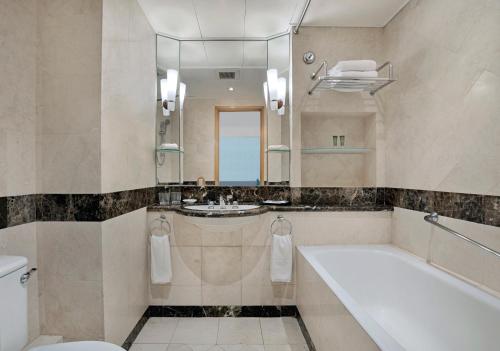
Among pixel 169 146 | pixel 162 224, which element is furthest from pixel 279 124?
pixel 162 224

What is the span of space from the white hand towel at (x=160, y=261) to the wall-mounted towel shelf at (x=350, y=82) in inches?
68.7

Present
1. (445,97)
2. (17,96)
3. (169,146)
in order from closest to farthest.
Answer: (17,96)
(445,97)
(169,146)

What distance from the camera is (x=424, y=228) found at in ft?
5.91

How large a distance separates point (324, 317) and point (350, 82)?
1681mm

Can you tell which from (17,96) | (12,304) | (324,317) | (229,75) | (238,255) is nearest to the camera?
(12,304)

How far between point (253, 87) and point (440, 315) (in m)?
2.11

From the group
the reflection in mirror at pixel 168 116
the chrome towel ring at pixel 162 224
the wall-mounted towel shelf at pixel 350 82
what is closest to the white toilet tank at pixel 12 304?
the chrome towel ring at pixel 162 224

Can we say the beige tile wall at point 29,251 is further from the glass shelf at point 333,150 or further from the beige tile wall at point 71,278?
the glass shelf at point 333,150

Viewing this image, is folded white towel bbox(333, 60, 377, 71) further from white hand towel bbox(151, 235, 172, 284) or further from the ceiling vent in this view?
white hand towel bbox(151, 235, 172, 284)

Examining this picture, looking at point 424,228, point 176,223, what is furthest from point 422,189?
point 176,223

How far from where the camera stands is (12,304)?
1.10 m

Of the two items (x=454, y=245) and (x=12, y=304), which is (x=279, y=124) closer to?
(x=454, y=245)

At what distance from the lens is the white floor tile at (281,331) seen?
6.06ft

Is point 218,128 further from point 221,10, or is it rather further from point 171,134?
point 221,10
